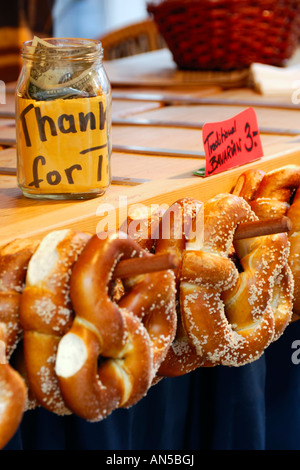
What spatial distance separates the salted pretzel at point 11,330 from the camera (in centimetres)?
66

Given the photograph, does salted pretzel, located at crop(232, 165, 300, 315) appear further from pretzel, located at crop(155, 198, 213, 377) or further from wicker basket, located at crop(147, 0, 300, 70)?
wicker basket, located at crop(147, 0, 300, 70)

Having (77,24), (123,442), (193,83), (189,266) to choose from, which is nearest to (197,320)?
(189,266)

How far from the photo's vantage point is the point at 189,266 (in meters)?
0.81

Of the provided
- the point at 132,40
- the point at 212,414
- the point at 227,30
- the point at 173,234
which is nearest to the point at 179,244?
the point at 173,234

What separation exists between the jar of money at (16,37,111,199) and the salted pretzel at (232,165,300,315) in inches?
8.9

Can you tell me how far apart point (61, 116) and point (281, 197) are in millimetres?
334

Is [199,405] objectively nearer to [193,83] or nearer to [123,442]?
[123,442]

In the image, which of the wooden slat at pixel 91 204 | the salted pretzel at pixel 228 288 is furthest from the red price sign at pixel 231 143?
the salted pretzel at pixel 228 288

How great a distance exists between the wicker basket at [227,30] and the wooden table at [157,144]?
6cm

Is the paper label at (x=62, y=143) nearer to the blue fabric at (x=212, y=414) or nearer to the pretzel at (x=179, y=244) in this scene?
the pretzel at (x=179, y=244)

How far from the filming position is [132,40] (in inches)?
131

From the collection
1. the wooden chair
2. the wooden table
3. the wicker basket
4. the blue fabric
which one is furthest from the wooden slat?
the wooden chair

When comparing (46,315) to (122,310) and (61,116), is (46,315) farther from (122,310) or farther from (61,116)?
(61,116)

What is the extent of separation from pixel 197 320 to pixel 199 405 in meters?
0.36
